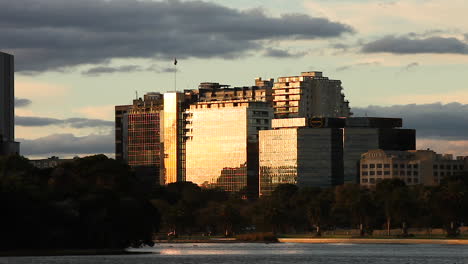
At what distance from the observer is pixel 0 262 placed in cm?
19562

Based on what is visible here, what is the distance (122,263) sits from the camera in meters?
197

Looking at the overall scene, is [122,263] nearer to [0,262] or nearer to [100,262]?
[100,262]

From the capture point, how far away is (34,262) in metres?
197

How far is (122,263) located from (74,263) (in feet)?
24.0

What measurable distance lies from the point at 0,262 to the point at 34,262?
5.04m

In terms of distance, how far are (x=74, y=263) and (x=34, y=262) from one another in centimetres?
675

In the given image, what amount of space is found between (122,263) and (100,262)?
4.02 metres

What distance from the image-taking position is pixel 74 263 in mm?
194625

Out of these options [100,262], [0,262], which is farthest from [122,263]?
[0,262]

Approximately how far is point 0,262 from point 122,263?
1802 centimetres

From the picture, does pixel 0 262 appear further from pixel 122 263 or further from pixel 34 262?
pixel 122 263

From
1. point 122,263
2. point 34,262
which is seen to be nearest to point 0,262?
point 34,262
